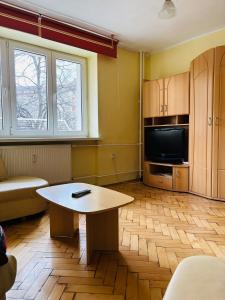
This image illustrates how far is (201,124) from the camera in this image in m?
3.35

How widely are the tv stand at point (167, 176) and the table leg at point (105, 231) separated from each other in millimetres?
2062

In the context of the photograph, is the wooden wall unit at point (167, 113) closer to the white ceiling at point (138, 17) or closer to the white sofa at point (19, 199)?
the white ceiling at point (138, 17)

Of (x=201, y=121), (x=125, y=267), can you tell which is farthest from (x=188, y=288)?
(x=201, y=121)

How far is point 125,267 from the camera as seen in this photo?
1.66 meters

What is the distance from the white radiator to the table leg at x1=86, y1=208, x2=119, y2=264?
5.62ft

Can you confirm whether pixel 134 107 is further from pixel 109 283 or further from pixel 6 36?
pixel 109 283

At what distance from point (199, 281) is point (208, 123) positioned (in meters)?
2.74

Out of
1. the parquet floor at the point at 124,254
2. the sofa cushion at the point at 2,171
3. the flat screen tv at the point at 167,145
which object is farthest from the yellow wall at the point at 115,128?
the parquet floor at the point at 124,254

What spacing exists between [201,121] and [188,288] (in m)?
2.88

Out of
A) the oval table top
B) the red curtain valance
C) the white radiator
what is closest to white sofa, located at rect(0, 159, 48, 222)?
the white radiator

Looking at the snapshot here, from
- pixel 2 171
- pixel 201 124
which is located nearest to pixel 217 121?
pixel 201 124

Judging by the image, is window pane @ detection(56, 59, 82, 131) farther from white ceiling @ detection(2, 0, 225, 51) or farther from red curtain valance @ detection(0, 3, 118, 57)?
white ceiling @ detection(2, 0, 225, 51)

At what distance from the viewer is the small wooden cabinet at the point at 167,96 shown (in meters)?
3.64

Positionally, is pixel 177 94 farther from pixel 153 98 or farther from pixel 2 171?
pixel 2 171
